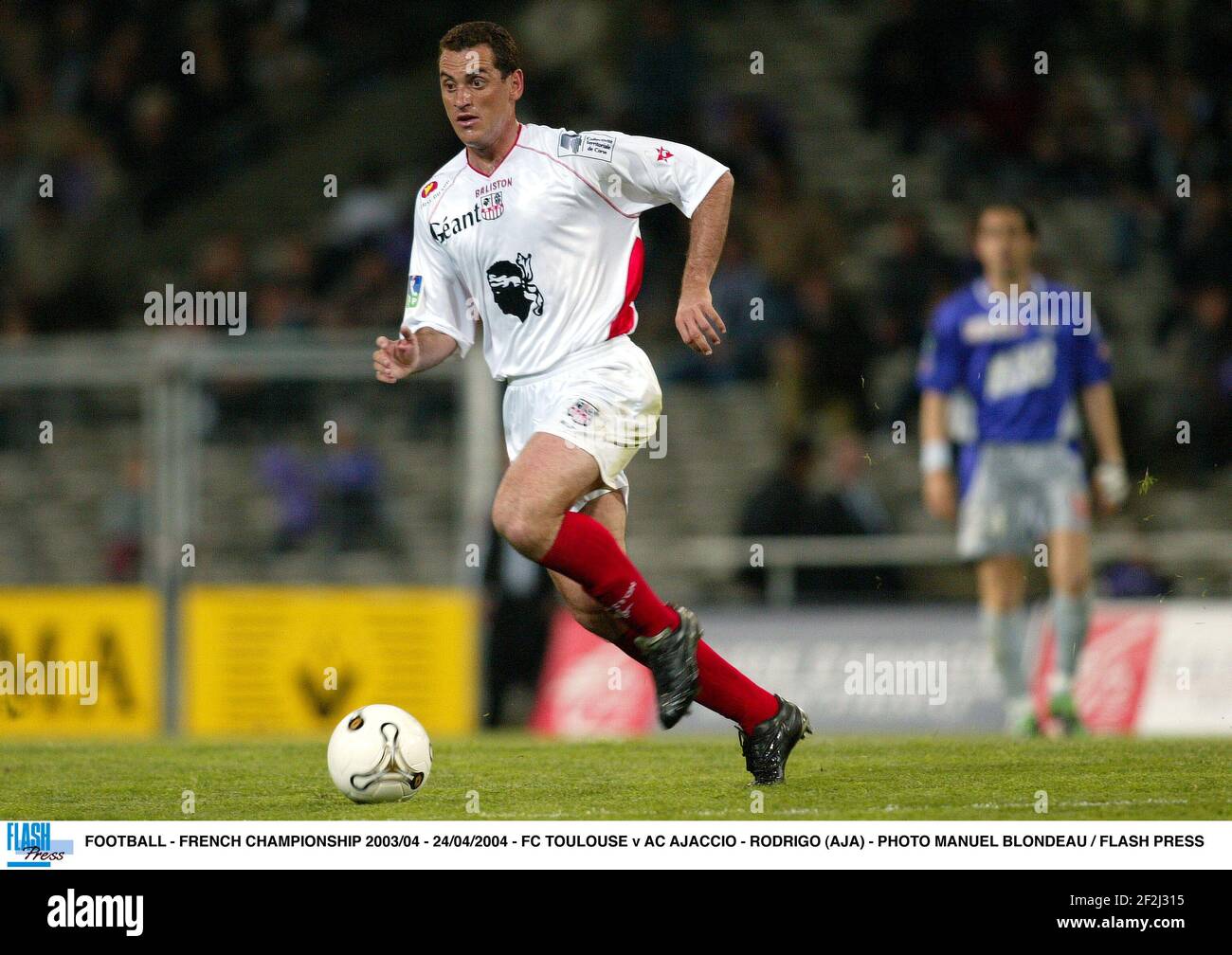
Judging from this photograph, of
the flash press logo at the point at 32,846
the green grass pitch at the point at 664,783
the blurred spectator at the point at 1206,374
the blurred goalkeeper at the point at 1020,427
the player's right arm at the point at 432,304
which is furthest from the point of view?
the blurred spectator at the point at 1206,374

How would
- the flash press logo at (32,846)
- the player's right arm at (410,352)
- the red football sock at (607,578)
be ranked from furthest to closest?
the player's right arm at (410,352) < the red football sock at (607,578) < the flash press logo at (32,846)

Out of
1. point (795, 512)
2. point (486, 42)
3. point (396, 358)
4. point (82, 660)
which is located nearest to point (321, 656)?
point (82, 660)

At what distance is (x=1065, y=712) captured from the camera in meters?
9.50

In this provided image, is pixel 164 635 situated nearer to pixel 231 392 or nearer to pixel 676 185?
pixel 231 392

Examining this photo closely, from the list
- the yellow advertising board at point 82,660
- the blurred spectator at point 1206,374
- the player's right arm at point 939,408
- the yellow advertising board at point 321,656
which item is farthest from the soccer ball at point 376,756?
the blurred spectator at point 1206,374

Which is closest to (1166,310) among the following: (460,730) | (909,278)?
(909,278)

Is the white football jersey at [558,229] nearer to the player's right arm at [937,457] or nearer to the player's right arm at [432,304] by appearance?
the player's right arm at [432,304]

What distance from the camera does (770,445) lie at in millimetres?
13680

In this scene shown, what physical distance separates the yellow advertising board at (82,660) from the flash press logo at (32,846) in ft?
22.2

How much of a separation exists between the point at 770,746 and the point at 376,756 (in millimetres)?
1297

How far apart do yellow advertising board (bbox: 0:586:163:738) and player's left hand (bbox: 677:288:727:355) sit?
7.43 m

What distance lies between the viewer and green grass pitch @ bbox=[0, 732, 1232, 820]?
244 inches

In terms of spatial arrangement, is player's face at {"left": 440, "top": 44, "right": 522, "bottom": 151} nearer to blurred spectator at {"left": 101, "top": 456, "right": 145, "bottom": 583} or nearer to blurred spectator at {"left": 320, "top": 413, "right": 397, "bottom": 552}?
blurred spectator at {"left": 320, "top": 413, "right": 397, "bottom": 552}

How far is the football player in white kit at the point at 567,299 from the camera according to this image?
643 cm
